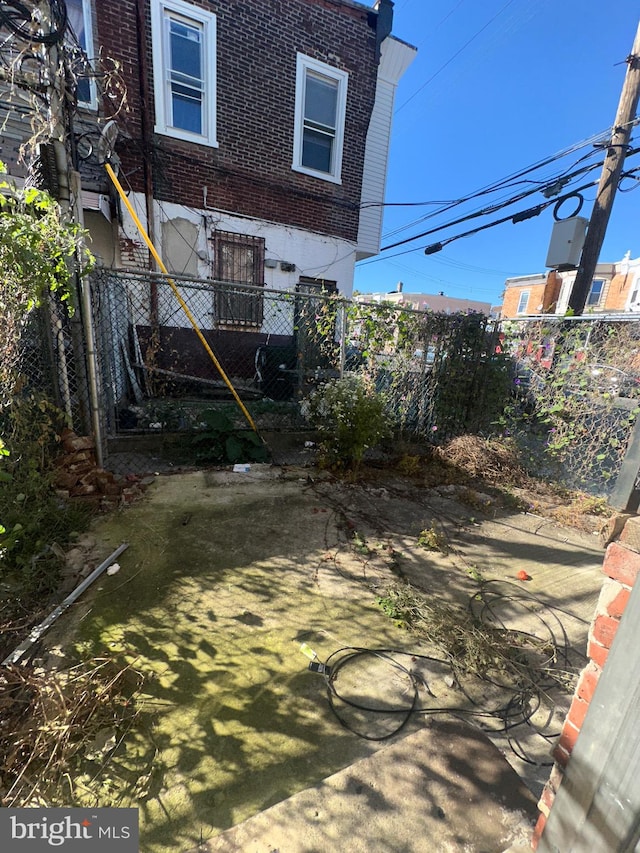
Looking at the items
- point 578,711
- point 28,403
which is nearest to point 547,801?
point 578,711

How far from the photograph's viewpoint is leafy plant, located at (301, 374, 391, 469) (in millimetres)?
4191

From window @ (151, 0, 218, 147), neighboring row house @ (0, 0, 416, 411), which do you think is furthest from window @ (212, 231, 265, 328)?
window @ (151, 0, 218, 147)

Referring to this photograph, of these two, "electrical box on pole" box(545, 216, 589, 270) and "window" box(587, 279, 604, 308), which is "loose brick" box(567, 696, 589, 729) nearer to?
"electrical box on pole" box(545, 216, 589, 270)

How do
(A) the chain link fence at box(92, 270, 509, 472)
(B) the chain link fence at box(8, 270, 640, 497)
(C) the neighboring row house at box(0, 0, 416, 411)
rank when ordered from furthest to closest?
(C) the neighboring row house at box(0, 0, 416, 411), (A) the chain link fence at box(92, 270, 509, 472), (B) the chain link fence at box(8, 270, 640, 497)

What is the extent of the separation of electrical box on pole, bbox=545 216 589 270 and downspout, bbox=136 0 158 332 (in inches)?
263

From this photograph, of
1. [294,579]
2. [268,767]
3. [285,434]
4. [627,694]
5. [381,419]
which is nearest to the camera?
[627,694]

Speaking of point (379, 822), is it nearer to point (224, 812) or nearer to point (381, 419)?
point (224, 812)

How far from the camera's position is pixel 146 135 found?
657cm

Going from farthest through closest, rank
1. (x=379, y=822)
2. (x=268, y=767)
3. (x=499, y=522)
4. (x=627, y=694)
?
1. (x=499, y=522)
2. (x=268, y=767)
3. (x=379, y=822)
4. (x=627, y=694)

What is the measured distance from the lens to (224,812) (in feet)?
4.33

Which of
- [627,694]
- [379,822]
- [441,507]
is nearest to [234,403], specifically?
[441,507]

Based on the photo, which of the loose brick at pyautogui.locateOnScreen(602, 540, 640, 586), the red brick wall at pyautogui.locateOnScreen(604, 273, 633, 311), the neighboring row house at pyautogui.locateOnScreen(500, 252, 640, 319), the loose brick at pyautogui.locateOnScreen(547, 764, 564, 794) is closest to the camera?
the loose brick at pyautogui.locateOnScreen(602, 540, 640, 586)

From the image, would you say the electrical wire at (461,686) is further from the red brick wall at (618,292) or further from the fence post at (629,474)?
the red brick wall at (618,292)

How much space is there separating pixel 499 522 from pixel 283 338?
5.76 m
